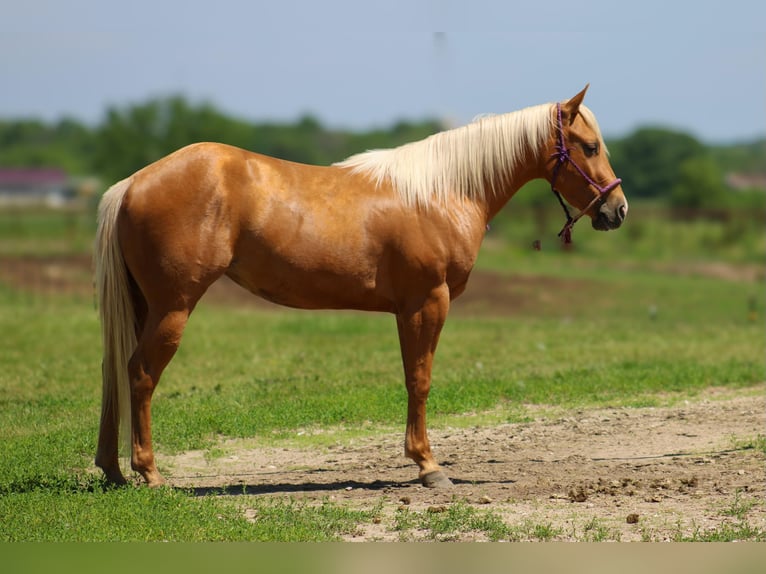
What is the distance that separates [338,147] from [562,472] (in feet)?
289

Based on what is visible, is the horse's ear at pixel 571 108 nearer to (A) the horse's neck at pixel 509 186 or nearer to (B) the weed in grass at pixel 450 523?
(A) the horse's neck at pixel 509 186

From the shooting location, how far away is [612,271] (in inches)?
916

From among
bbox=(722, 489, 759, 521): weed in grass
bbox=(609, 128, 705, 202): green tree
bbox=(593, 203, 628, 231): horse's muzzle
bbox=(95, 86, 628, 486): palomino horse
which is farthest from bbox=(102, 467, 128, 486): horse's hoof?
bbox=(609, 128, 705, 202): green tree

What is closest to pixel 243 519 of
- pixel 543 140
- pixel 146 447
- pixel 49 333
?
pixel 146 447

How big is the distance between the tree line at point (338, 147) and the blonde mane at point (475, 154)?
19.8 metres

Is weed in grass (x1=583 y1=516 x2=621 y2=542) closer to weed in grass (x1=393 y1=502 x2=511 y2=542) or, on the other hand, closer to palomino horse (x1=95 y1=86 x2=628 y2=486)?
weed in grass (x1=393 y1=502 x2=511 y2=542)

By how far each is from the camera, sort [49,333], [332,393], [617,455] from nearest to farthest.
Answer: [617,455] → [332,393] → [49,333]

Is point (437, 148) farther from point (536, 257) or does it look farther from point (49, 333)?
point (536, 257)

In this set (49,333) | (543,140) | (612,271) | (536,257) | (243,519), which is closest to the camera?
(243,519)

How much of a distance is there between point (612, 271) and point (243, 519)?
19.2m

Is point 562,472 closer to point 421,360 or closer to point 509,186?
point 421,360

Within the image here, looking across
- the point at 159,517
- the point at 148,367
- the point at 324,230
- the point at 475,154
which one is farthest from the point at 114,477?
the point at 475,154

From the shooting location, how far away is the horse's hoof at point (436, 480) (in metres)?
6.13

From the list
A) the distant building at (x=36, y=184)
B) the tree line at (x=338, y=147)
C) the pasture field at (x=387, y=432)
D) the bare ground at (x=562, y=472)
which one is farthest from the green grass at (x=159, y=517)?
the distant building at (x=36, y=184)
